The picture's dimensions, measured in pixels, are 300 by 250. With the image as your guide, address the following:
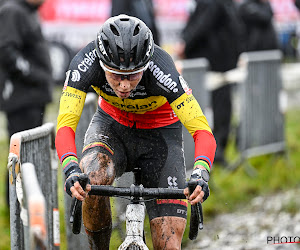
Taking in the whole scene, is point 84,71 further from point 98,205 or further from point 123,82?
point 98,205

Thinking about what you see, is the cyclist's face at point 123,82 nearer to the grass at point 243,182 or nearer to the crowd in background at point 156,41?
the crowd in background at point 156,41

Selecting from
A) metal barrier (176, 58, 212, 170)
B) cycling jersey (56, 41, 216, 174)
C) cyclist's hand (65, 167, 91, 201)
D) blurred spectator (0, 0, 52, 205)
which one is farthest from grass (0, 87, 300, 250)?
cyclist's hand (65, 167, 91, 201)

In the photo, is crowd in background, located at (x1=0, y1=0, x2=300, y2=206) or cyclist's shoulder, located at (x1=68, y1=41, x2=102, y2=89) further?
crowd in background, located at (x1=0, y1=0, x2=300, y2=206)

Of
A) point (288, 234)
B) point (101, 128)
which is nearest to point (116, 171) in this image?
point (101, 128)

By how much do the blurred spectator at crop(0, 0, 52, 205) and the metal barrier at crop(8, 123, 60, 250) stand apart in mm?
2225

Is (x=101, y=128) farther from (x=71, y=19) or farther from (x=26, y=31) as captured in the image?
(x=71, y=19)

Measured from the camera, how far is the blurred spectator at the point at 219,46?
10.1 m

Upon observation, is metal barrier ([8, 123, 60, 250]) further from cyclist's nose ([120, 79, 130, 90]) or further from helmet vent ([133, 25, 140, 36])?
helmet vent ([133, 25, 140, 36])

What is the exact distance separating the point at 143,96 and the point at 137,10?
3.69m

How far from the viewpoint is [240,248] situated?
7113 mm

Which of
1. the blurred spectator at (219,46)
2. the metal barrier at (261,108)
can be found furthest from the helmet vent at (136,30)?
the blurred spectator at (219,46)

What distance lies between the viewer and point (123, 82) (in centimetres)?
459

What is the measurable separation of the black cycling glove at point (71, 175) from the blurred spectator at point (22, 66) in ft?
10.8

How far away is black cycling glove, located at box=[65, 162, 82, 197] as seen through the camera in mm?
4121
